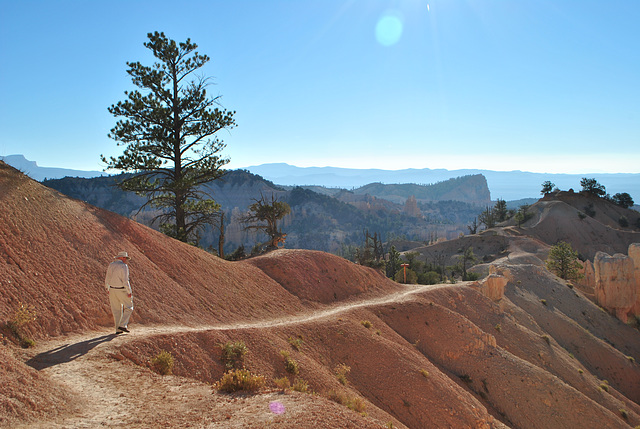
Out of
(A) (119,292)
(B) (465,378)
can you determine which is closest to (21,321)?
→ (A) (119,292)

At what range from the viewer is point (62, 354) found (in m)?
8.27

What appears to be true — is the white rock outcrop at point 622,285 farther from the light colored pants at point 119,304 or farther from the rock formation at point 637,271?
the light colored pants at point 119,304

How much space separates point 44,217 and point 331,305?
1349cm

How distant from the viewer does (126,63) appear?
75.6 ft

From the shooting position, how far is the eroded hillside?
700cm

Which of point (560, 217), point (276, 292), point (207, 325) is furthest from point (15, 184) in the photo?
point (560, 217)

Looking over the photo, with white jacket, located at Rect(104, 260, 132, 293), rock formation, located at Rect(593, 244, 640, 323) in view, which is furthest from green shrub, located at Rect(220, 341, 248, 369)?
rock formation, located at Rect(593, 244, 640, 323)

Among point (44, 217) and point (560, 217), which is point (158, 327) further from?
point (560, 217)

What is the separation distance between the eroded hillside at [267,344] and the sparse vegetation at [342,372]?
0.36ft

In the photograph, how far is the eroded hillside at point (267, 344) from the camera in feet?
23.0

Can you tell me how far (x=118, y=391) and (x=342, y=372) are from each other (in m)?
8.21

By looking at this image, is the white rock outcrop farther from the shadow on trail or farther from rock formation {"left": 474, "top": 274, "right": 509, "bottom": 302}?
the shadow on trail

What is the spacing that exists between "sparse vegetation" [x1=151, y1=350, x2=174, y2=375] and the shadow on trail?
1408 millimetres

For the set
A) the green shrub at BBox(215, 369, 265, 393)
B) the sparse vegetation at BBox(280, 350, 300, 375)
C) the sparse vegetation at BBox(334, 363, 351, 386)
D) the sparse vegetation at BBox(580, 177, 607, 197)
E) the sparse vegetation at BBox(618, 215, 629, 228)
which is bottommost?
the sparse vegetation at BBox(618, 215, 629, 228)
